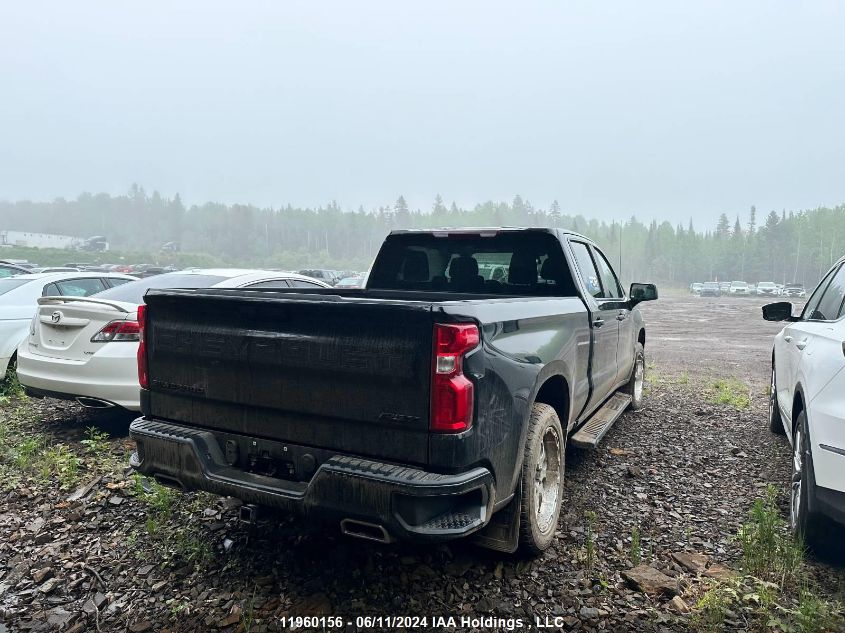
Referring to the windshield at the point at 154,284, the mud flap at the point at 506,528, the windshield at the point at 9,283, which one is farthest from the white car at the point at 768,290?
the mud flap at the point at 506,528

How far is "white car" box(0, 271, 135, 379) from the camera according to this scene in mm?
6996

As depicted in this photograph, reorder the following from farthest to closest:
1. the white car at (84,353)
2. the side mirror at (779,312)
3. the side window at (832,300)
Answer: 1. the white car at (84,353)
2. the side mirror at (779,312)
3. the side window at (832,300)

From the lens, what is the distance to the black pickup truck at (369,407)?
2.42 metres

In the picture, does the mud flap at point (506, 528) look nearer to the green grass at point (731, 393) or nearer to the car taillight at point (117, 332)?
the car taillight at point (117, 332)

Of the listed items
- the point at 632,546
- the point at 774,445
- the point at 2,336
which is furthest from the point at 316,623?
the point at 2,336

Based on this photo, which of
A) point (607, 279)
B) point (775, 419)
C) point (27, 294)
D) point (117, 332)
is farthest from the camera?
point (27, 294)

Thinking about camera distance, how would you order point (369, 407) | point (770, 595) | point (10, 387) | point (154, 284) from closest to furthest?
point (369, 407)
point (770, 595)
point (154, 284)
point (10, 387)

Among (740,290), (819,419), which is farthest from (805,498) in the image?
(740,290)

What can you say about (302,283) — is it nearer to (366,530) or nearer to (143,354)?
(143,354)

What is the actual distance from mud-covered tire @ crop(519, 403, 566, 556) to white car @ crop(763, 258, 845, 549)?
1.32 meters

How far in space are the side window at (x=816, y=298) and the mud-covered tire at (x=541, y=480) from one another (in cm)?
262

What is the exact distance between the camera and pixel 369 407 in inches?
99.3

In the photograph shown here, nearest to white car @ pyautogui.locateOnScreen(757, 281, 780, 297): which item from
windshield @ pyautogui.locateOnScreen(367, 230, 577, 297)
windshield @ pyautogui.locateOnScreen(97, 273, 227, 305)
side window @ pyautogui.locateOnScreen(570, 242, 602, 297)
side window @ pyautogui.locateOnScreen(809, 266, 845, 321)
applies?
side window @ pyautogui.locateOnScreen(809, 266, 845, 321)

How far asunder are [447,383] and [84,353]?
4.21 m
